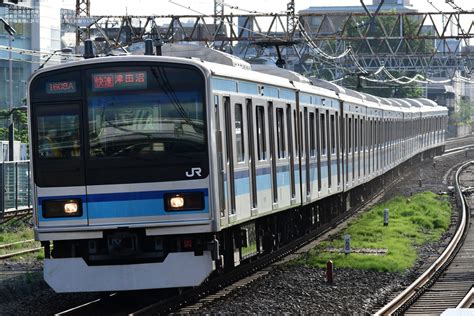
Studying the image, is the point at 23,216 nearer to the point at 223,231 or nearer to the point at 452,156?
the point at 223,231

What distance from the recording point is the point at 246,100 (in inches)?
618

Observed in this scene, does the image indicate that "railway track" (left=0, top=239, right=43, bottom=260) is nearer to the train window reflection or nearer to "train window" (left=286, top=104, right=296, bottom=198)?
"train window" (left=286, top=104, right=296, bottom=198)

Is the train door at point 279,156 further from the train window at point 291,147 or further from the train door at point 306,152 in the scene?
the train door at point 306,152

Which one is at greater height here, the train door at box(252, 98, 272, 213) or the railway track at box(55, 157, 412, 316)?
the train door at box(252, 98, 272, 213)

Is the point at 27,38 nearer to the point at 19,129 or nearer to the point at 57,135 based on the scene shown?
the point at 19,129

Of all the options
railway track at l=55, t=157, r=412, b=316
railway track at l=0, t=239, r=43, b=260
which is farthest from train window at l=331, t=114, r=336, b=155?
railway track at l=0, t=239, r=43, b=260

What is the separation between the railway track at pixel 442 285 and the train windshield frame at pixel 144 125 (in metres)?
2.84

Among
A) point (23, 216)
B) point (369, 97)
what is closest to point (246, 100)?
point (23, 216)

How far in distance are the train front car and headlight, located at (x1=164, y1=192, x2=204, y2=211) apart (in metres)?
0.01

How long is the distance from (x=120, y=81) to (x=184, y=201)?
1.53m

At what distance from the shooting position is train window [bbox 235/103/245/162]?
1509cm

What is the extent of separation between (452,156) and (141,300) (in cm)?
5777

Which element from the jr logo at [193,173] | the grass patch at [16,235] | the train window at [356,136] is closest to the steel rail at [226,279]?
the jr logo at [193,173]

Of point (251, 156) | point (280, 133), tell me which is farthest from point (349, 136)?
point (251, 156)
